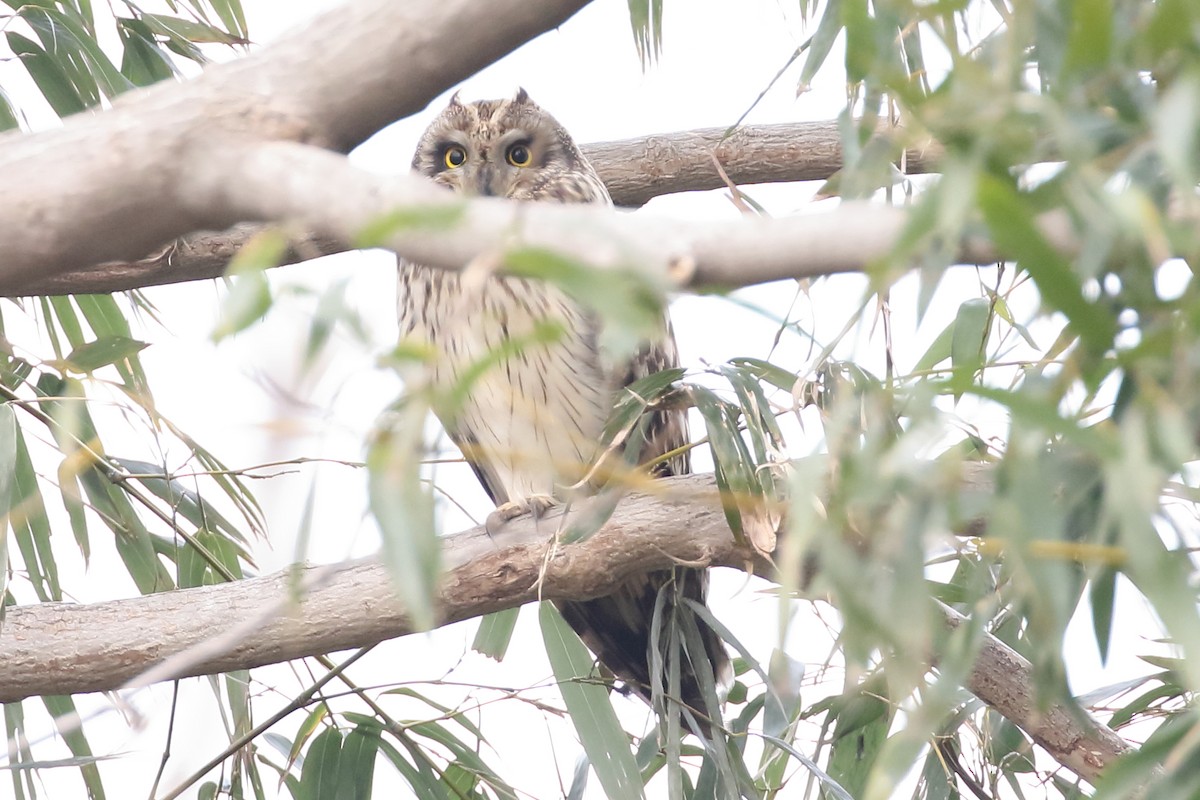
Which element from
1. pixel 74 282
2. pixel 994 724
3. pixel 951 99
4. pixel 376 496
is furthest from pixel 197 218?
pixel 994 724

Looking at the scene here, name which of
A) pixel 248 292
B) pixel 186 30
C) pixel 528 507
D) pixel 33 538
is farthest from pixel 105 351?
pixel 248 292

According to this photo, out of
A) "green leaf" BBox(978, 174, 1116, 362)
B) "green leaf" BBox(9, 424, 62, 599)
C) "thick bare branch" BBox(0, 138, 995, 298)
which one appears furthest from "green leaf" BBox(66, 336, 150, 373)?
"green leaf" BBox(978, 174, 1116, 362)

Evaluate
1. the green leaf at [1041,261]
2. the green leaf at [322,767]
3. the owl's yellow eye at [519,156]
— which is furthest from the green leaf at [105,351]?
the green leaf at [1041,261]

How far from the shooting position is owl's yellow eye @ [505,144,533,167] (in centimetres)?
239

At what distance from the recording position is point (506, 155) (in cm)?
238

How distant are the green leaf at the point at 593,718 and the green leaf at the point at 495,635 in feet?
0.27

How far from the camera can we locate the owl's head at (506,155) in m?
2.32

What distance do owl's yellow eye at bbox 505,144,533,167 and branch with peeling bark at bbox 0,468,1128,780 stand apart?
37.9 inches

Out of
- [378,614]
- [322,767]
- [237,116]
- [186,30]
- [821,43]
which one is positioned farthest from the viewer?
[186,30]

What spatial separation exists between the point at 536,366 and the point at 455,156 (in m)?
0.48

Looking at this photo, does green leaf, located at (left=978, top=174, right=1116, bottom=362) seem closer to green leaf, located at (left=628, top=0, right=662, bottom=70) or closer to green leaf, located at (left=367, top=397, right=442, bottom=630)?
green leaf, located at (left=367, top=397, right=442, bottom=630)

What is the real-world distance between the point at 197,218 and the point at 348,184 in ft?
0.63

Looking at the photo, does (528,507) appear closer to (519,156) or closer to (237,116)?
(519,156)

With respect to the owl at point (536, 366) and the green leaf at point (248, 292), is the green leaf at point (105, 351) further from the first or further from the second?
the green leaf at point (248, 292)
